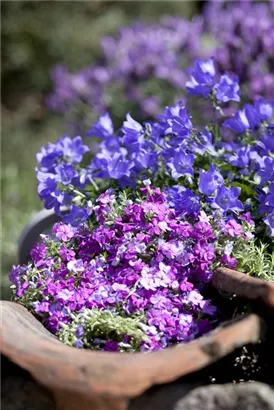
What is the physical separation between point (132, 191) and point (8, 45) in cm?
388

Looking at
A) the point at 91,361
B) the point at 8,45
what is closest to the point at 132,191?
the point at 91,361

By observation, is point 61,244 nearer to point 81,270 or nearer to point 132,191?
point 81,270

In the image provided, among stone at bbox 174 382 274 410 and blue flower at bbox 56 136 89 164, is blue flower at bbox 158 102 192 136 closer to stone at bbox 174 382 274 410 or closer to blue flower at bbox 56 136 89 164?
blue flower at bbox 56 136 89 164

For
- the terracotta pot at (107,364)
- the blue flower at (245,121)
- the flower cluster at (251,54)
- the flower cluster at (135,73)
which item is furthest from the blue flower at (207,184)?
the flower cluster at (135,73)

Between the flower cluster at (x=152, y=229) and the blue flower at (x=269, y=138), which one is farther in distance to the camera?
the blue flower at (x=269, y=138)

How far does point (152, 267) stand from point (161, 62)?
→ 2.54 metres

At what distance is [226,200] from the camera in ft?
5.83

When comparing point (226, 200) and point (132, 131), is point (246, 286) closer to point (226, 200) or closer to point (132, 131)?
point (226, 200)

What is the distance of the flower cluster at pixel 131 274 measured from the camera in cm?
153

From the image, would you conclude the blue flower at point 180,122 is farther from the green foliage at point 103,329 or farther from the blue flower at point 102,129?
the green foliage at point 103,329

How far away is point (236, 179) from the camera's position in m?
2.07

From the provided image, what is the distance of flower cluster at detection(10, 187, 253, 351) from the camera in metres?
1.53

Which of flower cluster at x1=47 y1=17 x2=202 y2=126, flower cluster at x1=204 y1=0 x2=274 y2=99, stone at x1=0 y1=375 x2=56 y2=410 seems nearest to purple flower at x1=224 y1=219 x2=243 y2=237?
stone at x1=0 y1=375 x2=56 y2=410

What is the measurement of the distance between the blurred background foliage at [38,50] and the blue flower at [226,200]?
3.19 meters
